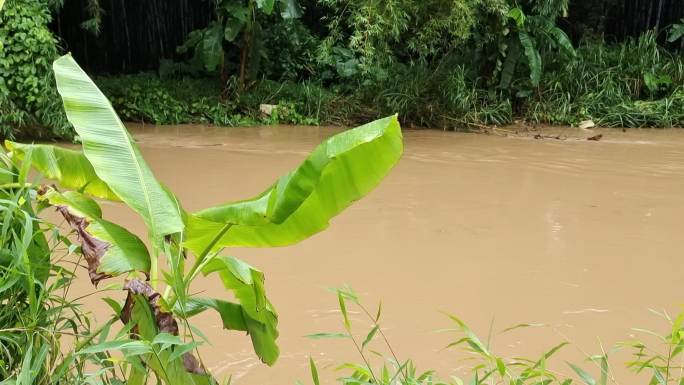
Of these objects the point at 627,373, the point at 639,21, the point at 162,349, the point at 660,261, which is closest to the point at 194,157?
the point at 660,261

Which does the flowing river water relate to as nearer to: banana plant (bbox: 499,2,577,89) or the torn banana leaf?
the torn banana leaf

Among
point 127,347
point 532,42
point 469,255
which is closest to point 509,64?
point 532,42

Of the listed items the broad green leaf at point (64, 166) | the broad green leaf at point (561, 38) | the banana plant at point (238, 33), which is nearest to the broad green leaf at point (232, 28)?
the banana plant at point (238, 33)

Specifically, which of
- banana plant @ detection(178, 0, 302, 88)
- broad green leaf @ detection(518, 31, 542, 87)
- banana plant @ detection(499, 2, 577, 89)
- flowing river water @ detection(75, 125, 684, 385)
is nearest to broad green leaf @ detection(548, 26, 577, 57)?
banana plant @ detection(499, 2, 577, 89)

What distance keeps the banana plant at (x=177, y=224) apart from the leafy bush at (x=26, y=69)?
5166mm

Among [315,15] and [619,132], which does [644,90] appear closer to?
[619,132]

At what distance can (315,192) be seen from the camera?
1501 mm

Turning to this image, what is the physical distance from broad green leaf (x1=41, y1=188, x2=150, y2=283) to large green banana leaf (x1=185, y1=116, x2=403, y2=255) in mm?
144

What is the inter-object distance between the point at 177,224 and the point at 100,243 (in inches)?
6.3

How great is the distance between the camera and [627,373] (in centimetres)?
→ 240

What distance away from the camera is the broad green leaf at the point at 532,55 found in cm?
838

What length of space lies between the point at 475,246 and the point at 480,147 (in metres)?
3.65

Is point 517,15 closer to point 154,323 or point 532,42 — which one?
point 532,42

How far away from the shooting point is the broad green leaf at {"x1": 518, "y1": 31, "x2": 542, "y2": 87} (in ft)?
27.5
